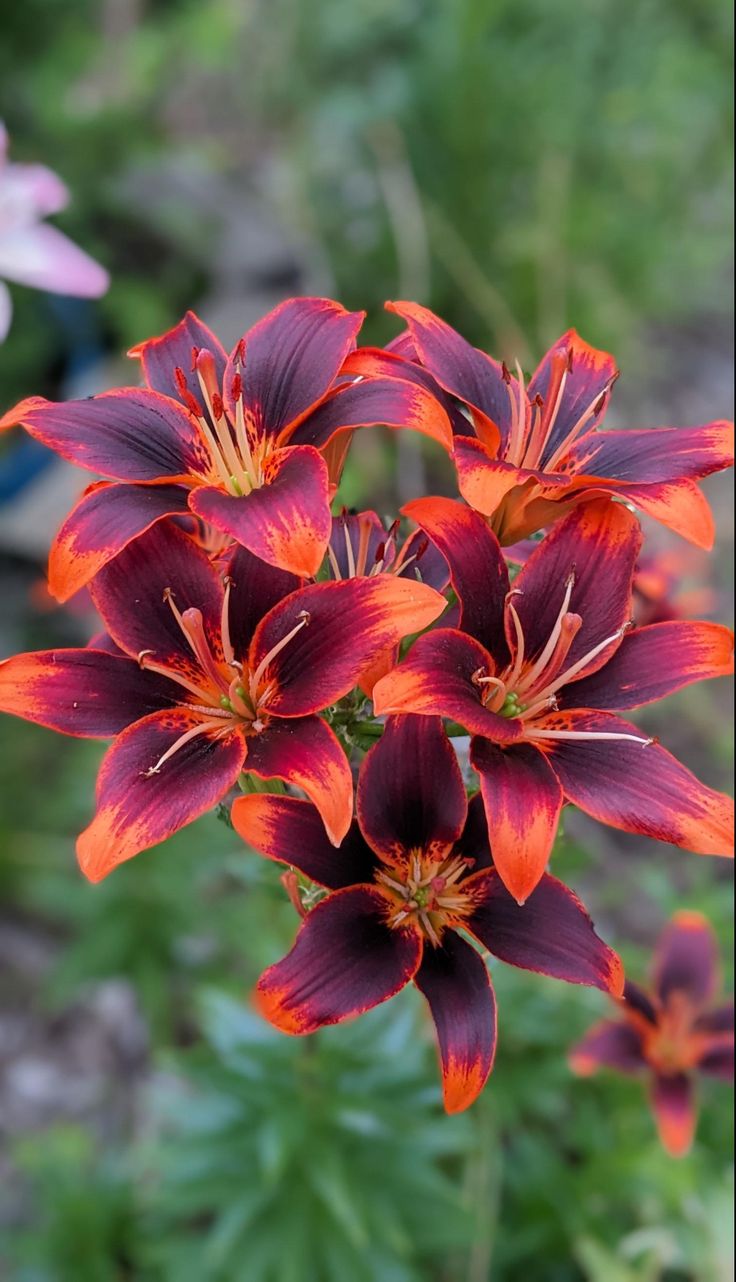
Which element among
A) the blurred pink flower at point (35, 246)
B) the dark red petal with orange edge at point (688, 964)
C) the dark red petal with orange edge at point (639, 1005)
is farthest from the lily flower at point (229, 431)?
the dark red petal with orange edge at point (688, 964)

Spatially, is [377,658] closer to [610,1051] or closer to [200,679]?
[200,679]

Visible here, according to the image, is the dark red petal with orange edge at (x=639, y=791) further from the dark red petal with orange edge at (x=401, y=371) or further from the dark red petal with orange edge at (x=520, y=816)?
the dark red petal with orange edge at (x=401, y=371)

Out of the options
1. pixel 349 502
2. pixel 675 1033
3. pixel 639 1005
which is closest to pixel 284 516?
pixel 349 502

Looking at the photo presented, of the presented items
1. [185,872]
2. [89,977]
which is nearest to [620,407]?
[185,872]

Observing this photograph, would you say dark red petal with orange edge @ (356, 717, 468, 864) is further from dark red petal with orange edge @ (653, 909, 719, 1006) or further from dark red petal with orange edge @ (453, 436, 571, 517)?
dark red petal with orange edge @ (653, 909, 719, 1006)

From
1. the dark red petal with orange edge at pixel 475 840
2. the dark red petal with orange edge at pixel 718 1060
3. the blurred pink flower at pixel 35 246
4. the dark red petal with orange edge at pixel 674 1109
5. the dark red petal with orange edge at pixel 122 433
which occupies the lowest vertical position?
the dark red petal with orange edge at pixel 674 1109

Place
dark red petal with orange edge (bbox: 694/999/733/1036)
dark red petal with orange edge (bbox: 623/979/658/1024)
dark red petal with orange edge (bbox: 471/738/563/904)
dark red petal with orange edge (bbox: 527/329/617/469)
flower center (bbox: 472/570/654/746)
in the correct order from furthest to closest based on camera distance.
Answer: dark red petal with orange edge (bbox: 694/999/733/1036), dark red petal with orange edge (bbox: 623/979/658/1024), dark red petal with orange edge (bbox: 527/329/617/469), flower center (bbox: 472/570/654/746), dark red petal with orange edge (bbox: 471/738/563/904)

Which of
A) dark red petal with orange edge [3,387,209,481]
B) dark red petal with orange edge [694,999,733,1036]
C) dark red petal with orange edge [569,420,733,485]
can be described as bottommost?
dark red petal with orange edge [694,999,733,1036]

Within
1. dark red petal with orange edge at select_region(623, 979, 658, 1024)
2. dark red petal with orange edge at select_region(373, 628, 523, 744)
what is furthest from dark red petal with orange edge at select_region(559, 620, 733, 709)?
dark red petal with orange edge at select_region(623, 979, 658, 1024)
